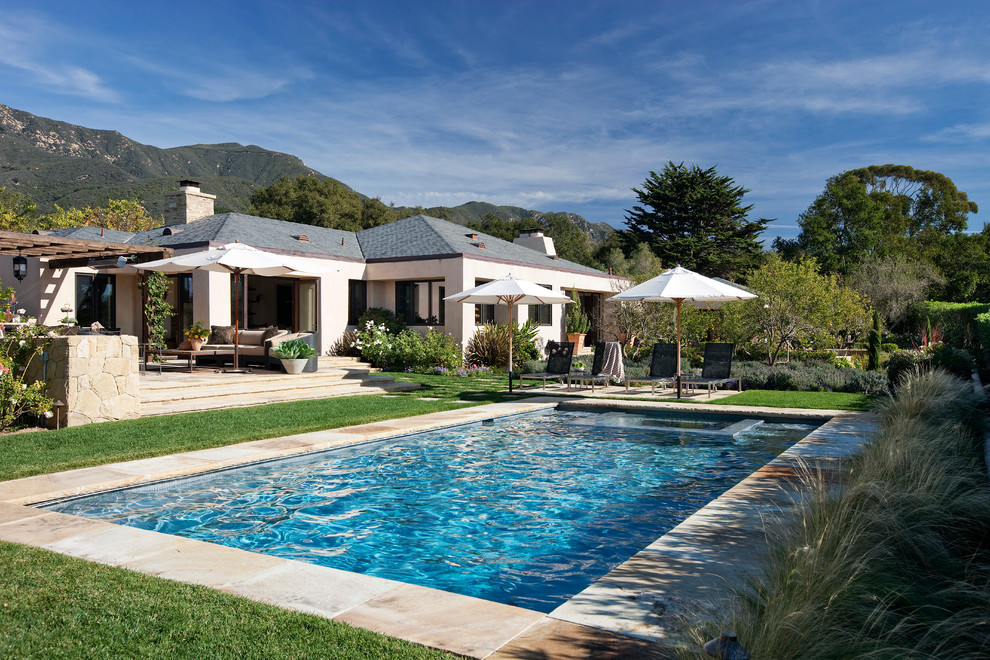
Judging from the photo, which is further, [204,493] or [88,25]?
[88,25]

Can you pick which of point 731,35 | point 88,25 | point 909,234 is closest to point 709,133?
point 731,35

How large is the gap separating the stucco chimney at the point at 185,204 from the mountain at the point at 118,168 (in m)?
25.5

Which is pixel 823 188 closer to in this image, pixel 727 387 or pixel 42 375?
pixel 727 387

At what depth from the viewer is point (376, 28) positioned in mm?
23125

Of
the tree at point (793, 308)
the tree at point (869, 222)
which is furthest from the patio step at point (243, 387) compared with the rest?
the tree at point (869, 222)

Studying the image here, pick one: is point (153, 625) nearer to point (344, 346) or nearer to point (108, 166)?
point (344, 346)

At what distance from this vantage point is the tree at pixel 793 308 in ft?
56.7

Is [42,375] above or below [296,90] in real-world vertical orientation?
below

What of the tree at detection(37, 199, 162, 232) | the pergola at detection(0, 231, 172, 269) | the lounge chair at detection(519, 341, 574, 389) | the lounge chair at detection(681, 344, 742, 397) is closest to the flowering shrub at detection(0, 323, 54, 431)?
the pergola at detection(0, 231, 172, 269)

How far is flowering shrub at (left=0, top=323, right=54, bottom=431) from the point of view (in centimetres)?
909

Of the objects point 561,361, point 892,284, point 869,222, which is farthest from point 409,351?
point 869,222

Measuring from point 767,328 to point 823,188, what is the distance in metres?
50.3

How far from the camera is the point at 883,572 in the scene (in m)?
3.55

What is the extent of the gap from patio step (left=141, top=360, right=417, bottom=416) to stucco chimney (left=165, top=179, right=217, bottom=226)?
35.3ft
